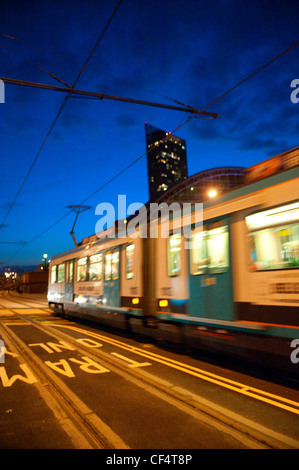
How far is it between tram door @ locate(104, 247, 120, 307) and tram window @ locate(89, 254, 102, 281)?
64cm

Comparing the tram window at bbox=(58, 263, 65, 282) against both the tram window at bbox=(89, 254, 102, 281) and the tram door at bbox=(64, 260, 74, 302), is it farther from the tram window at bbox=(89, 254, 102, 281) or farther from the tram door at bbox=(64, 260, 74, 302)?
the tram window at bbox=(89, 254, 102, 281)

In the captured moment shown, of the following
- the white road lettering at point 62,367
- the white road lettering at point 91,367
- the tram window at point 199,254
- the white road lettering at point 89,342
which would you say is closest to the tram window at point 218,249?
the tram window at point 199,254

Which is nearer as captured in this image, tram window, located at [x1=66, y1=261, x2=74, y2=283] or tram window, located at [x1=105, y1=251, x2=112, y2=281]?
tram window, located at [x1=105, y1=251, x2=112, y2=281]

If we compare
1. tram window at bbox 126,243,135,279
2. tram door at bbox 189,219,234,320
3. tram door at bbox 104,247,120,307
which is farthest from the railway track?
tram door at bbox 104,247,120,307

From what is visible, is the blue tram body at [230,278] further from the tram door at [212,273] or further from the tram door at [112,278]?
the tram door at [112,278]

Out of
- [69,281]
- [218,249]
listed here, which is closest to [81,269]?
[69,281]

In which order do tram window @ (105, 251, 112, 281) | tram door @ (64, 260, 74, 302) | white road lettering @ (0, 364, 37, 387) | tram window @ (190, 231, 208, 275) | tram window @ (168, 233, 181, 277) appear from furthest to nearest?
tram door @ (64, 260, 74, 302) → tram window @ (105, 251, 112, 281) → tram window @ (168, 233, 181, 277) → tram window @ (190, 231, 208, 275) → white road lettering @ (0, 364, 37, 387)

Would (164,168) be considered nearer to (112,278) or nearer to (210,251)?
(112,278)

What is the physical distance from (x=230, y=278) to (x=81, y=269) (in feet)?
31.1

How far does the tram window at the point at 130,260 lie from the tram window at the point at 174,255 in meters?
1.91

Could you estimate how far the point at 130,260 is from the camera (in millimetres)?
10266

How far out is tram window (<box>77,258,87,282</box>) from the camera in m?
14.3

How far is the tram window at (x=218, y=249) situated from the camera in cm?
662

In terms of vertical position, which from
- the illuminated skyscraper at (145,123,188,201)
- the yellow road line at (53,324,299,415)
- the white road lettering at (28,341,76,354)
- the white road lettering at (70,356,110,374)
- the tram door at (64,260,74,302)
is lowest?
the yellow road line at (53,324,299,415)
